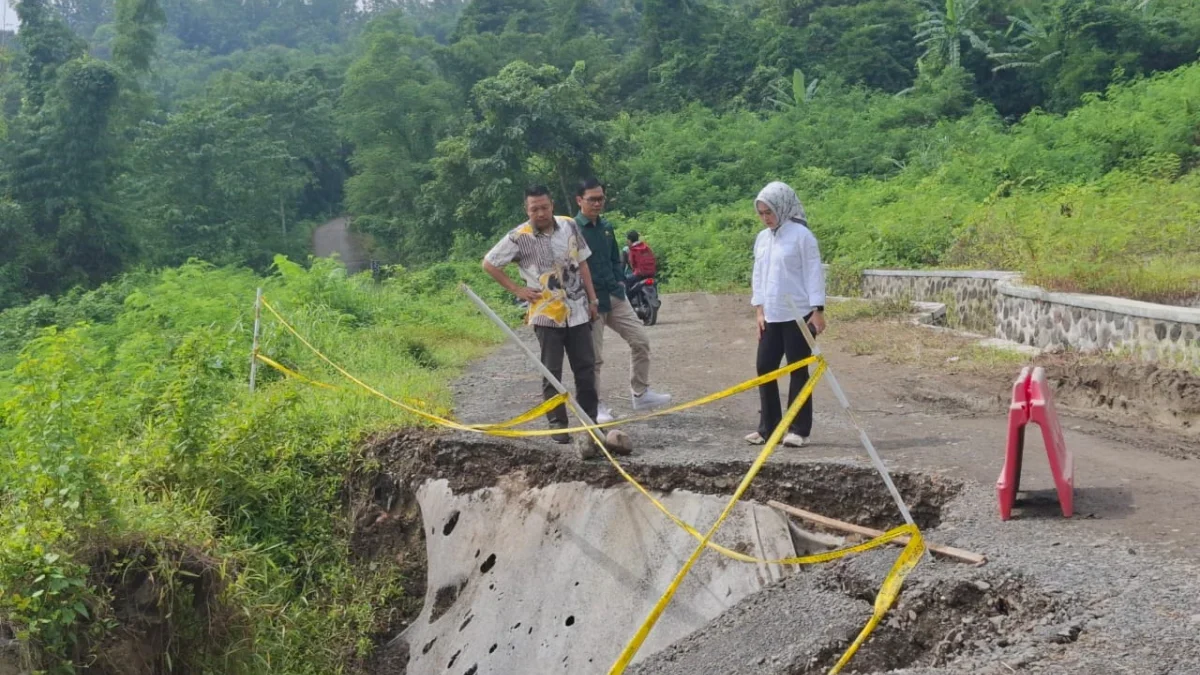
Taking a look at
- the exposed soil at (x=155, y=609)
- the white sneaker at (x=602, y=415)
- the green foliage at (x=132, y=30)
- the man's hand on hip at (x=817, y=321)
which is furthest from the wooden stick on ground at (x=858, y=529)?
the green foliage at (x=132, y=30)

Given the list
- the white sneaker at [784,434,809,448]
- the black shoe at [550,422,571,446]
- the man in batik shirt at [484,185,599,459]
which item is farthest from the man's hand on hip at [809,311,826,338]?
the black shoe at [550,422,571,446]

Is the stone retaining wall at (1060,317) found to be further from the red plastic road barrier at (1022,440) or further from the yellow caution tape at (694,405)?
the yellow caution tape at (694,405)

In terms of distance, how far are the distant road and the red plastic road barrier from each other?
3994 centimetres

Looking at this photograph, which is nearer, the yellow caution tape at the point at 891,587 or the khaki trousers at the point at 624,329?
the yellow caution tape at the point at 891,587

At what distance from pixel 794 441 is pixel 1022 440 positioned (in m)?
2.00

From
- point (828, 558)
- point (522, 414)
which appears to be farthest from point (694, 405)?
point (522, 414)

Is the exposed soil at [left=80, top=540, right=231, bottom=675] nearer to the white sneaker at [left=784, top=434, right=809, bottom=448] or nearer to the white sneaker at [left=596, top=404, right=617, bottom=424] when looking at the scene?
the white sneaker at [left=596, top=404, right=617, bottom=424]

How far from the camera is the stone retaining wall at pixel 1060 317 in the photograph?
764 centimetres

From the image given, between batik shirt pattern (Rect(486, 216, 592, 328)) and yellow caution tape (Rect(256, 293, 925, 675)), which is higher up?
batik shirt pattern (Rect(486, 216, 592, 328))

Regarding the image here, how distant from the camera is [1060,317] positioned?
30.8 ft

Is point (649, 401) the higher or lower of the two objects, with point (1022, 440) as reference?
lower

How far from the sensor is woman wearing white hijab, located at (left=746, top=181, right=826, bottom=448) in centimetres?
653

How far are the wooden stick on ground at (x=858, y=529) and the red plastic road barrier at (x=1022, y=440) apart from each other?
1.60ft

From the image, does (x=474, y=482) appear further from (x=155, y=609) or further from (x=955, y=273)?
(x=955, y=273)
